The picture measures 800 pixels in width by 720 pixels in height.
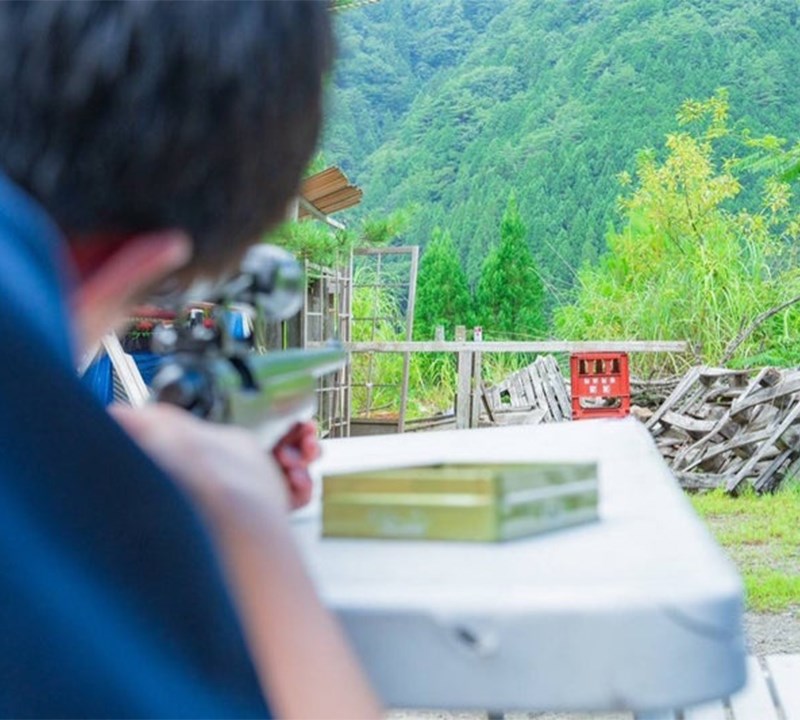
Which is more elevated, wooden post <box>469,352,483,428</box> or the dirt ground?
the dirt ground

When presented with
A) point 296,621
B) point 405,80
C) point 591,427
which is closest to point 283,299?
point 296,621

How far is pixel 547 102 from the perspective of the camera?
24203 millimetres

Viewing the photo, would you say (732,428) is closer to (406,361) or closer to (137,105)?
(406,361)

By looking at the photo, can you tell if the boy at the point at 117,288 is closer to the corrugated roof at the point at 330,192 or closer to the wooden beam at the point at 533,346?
the corrugated roof at the point at 330,192

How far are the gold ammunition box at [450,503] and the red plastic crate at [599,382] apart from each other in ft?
22.5

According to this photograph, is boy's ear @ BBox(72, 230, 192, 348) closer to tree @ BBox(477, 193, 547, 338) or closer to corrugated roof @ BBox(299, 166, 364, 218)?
corrugated roof @ BBox(299, 166, 364, 218)

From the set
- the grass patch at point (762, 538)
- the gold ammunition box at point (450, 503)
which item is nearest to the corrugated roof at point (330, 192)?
the grass patch at point (762, 538)

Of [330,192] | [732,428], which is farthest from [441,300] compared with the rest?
[732,428]

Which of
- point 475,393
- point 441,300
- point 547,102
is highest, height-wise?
point 547,102

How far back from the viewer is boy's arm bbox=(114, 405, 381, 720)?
400 mm

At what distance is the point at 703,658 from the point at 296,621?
0.50 feet

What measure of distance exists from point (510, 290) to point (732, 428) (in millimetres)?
9725

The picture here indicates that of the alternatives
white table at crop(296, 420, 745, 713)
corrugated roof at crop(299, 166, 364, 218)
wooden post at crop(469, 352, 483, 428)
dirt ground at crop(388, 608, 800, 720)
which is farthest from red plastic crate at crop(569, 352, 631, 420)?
white table at crop(296, 420, 745, 713)

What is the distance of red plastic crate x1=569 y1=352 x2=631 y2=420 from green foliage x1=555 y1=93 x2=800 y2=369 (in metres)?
1.88
